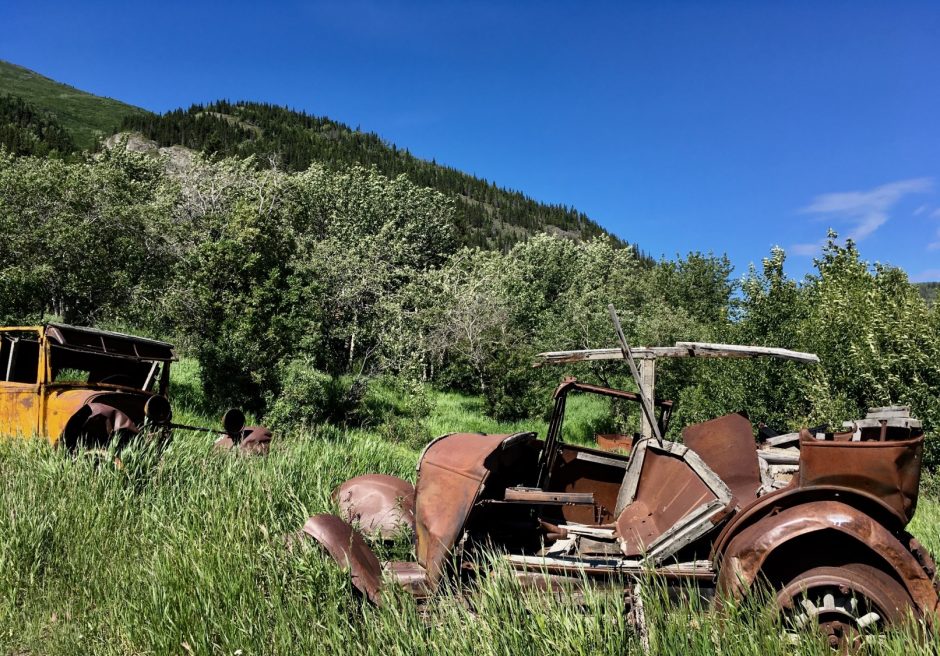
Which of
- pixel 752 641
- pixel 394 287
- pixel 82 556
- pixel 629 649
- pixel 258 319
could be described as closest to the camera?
pixel 752 641

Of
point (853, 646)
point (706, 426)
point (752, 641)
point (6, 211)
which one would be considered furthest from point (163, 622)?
point (6, 211)

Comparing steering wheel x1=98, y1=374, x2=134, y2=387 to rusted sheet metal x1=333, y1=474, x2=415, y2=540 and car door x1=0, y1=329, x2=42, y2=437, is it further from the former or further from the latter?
rusted sheet metal x1=333, y1=474, x2=415, y2=540

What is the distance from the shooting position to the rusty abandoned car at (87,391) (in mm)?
8055

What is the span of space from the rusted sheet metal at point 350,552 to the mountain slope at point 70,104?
374ft

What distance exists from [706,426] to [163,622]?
15.9 ft

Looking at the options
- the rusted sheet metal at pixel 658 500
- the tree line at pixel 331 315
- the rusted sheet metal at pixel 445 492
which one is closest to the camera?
the rusted sheet metal at pixel 445 492

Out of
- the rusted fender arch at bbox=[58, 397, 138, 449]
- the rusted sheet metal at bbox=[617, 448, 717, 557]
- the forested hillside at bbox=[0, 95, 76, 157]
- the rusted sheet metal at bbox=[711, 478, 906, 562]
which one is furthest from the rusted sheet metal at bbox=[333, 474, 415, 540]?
the forested hillside at bbox=[0, 95, 76, 157]

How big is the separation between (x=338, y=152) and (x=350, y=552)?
321 feet

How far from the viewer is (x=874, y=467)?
12.9ft

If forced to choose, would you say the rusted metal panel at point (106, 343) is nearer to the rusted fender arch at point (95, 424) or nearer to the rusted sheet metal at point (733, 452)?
the rusted fender arch at point (95, 424)

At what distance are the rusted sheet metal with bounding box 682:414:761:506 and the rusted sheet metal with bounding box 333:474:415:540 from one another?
9.38 ft

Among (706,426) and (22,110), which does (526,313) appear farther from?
(22,110)

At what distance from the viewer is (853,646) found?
11.1 ft

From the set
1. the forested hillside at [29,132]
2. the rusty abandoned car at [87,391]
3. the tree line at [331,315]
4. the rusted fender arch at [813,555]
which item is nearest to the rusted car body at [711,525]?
the rusted fender arch at [813,555]
